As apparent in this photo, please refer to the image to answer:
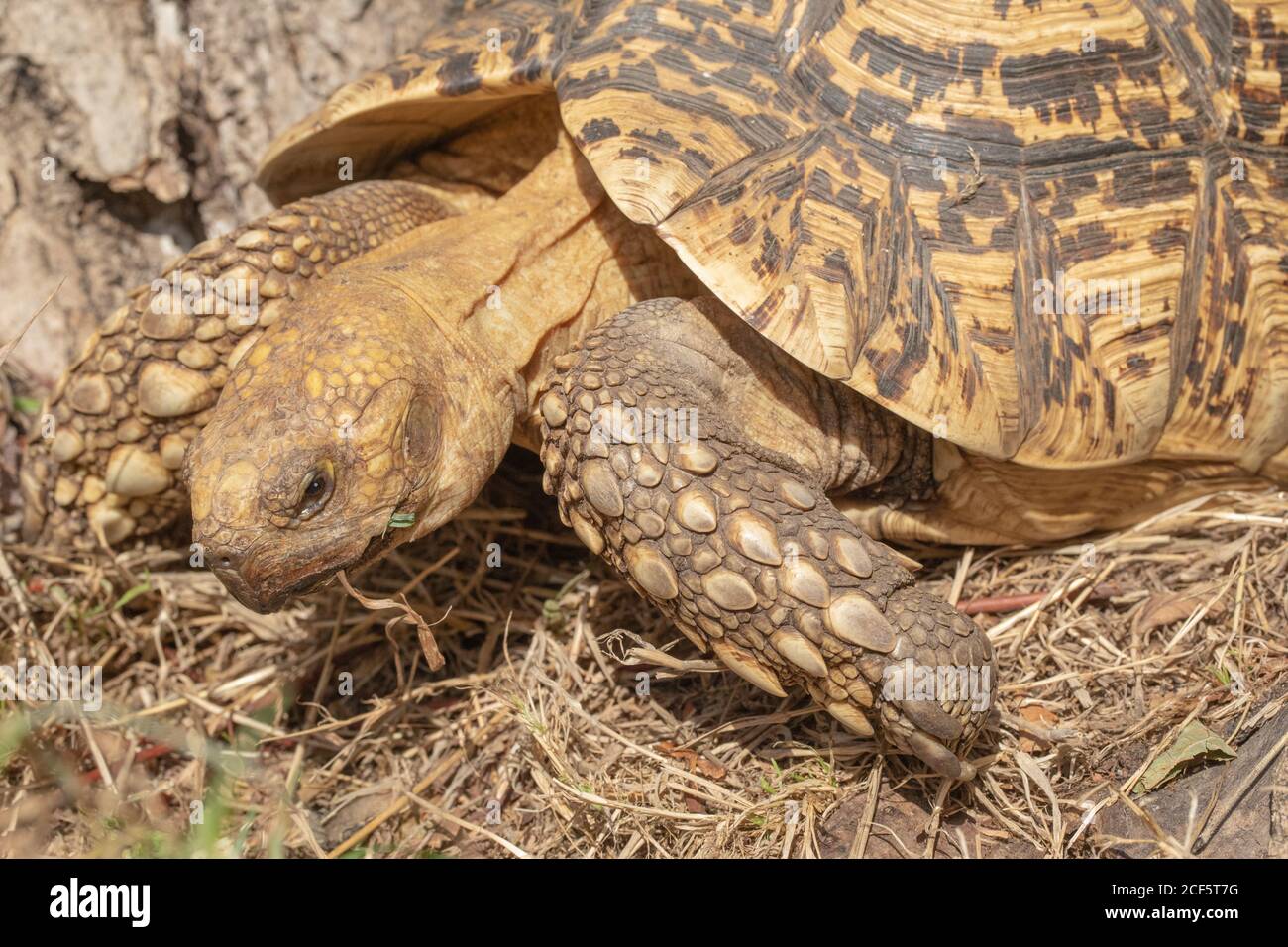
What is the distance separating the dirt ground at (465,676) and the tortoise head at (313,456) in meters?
0.32

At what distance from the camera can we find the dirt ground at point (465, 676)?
2.51 metres

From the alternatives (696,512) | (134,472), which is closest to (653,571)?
(696,512)

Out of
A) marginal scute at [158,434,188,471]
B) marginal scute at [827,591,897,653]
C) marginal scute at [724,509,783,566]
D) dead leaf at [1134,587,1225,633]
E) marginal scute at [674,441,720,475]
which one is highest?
marginal scute at [674,441,720,475]

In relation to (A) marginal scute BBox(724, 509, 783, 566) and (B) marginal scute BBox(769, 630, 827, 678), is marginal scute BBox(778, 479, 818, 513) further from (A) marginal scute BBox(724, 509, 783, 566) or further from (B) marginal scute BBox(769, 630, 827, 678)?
(B) marginal scute BBox(769, 630, 827, 678)

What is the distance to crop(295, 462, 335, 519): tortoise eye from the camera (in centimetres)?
234

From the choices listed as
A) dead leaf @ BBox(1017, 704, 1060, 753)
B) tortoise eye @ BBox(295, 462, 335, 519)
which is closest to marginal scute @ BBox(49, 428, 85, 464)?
tortoise eye @ BBox(295, 462, 335, 519)

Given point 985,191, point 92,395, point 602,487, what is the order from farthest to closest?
point 92,395 < point 985,191 < point 602,487

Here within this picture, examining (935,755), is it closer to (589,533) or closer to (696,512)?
(696,512)

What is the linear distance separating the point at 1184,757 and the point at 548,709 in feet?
4.91

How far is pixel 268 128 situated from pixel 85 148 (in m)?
0.60

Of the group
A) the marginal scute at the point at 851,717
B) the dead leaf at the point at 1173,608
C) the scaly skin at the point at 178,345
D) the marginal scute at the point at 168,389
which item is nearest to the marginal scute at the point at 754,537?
the marginal scute at the point at 851,717

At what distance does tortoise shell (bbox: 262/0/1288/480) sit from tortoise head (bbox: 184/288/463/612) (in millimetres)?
662

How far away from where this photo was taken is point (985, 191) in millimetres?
2648
